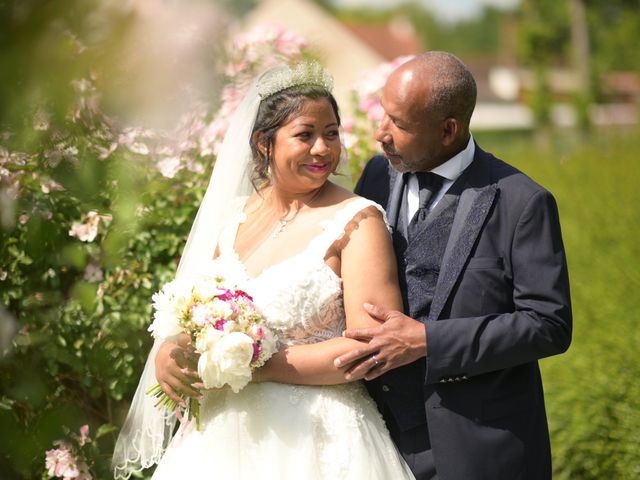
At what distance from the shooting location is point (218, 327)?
2906 millimetres

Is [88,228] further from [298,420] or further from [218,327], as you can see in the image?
[298,420]

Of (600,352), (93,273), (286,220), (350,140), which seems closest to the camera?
(286,220)

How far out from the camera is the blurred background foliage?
4.21ft

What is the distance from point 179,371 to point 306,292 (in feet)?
1.85

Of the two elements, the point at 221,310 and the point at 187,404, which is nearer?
the point at 221,310

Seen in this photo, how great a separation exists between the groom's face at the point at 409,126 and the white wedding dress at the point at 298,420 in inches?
10.2

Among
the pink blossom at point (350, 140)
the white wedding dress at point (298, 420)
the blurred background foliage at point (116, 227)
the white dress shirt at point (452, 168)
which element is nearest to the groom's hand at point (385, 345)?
the white wedding dress at point (298, 420)

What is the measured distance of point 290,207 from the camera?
11.6ft

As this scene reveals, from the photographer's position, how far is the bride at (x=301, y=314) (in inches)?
121

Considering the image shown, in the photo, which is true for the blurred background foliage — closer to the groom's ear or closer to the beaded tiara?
the beaded tiara

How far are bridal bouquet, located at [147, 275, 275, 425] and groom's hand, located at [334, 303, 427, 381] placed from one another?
305 millimetres

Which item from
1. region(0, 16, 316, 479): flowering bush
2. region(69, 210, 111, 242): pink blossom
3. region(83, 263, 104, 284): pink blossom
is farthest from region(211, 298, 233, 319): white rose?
region(83, 263, 104, 284): pink blossom

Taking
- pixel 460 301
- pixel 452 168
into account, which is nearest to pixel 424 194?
pixel 452 168

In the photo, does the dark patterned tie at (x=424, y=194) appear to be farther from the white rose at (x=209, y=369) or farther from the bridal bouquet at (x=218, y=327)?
the white rose at (x=209, y=369)
